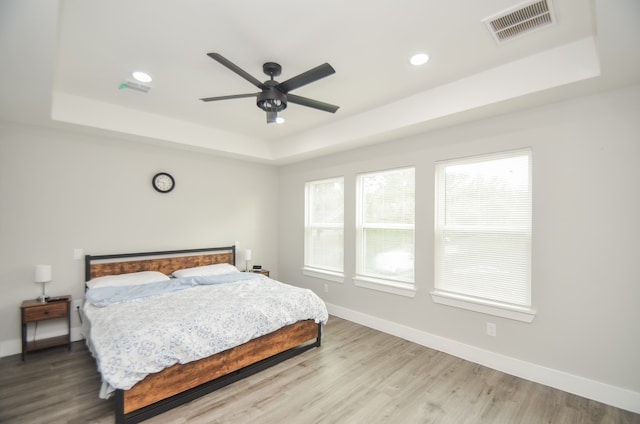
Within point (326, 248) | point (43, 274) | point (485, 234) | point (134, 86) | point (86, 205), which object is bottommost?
point (43, 274)

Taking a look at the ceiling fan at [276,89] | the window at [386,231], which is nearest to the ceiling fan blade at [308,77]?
the ceiling fan at [276,89]

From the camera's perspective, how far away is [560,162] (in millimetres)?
2674

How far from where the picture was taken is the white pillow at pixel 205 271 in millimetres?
4090

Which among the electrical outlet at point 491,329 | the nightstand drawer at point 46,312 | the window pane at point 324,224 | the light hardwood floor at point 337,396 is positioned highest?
the window pane at point 324,224

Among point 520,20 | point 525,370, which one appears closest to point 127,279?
point 525,370

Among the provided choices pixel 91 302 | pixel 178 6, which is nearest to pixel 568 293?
pixel 178 6

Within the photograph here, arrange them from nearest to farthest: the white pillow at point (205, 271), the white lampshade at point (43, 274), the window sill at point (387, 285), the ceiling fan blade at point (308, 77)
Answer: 1. the ceiling fan blade at point (308, 77)
2. the white lampshade at point (43, 274)
3. the window sill at point (387, 285)
4. the white pillow at point (205, 271)

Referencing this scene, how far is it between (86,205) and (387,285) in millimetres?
3965

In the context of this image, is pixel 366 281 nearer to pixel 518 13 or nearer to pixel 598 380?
pixel 598 380

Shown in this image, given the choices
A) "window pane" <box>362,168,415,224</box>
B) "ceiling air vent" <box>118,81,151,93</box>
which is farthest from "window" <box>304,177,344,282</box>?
"ceiling air vent" <box>118,81,151,93</box>

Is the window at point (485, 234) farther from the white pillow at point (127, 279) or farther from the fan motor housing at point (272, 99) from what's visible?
the white pillow at point (127, 279)

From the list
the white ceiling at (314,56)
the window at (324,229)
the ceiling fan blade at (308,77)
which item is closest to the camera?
the white ceiling at (314,56)

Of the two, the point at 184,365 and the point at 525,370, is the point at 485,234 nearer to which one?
the point at 525,370

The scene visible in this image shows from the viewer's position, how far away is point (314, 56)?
8.10ft
